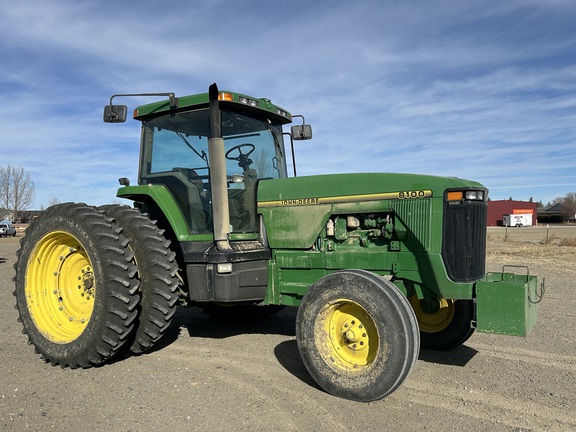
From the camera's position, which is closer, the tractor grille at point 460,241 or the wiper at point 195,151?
the tractor grille at point 460,241

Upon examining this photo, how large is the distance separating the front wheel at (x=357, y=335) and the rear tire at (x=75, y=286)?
1659 millimetres

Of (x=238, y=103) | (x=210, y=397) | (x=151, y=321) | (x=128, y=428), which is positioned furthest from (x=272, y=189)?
(x=128, y=428)

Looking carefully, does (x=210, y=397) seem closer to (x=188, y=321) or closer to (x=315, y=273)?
(x=315, y=273)

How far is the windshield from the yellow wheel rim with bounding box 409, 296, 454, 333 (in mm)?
1946

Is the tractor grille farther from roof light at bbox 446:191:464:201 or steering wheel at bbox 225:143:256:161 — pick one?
steering wheel at bbox 225:143:256:161

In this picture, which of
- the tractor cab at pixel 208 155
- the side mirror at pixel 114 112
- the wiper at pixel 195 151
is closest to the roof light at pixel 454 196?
the tractor cab at pixel 208 155

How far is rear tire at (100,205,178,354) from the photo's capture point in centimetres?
445

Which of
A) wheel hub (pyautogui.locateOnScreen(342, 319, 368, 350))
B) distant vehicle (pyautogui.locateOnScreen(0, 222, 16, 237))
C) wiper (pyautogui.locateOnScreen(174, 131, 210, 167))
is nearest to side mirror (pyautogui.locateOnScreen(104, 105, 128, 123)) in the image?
wiper (pyautogui.locateOnScreen(174, 131, 210, 167))

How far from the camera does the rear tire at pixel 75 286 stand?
14.1 ft

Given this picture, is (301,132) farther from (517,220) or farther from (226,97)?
(517,220)

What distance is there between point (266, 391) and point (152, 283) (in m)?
1.48

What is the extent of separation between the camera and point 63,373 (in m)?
4.39

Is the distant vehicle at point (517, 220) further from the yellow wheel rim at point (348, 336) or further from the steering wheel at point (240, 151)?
the yellow wheel rim at point (348, 336)

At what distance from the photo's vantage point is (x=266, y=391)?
3863 millimetres
